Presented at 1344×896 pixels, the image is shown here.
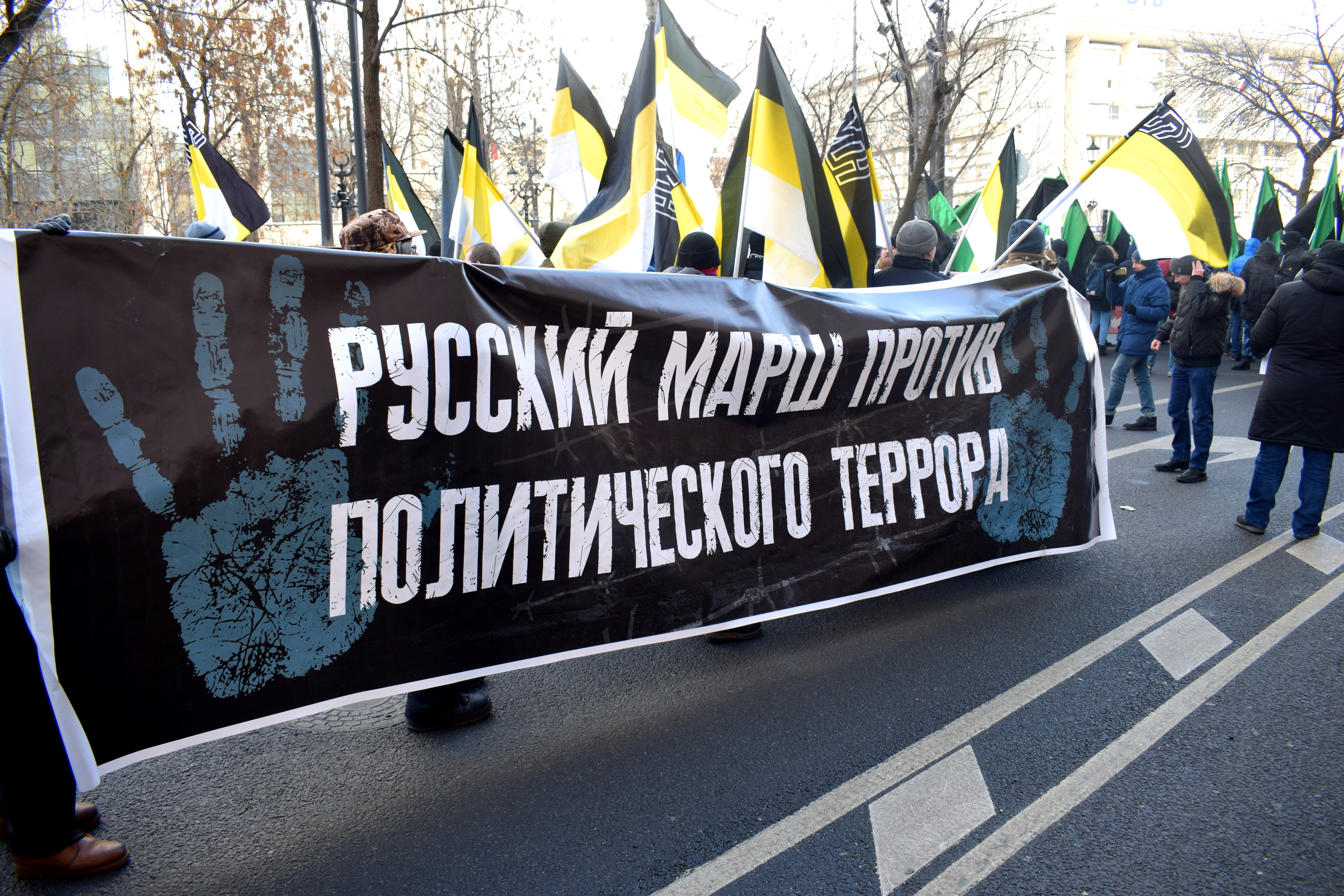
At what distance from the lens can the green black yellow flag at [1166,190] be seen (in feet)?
16.2

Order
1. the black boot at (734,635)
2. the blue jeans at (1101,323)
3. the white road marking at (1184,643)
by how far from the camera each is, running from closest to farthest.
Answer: the white road marking at (1184,643)
the black boot at (734,635)
the blue jeans at (1101,323)

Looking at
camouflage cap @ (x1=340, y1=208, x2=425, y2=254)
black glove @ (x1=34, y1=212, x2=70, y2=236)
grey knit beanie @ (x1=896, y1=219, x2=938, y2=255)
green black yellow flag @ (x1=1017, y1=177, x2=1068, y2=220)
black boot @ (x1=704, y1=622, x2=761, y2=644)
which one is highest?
green black yellow flag @ (x1=1017, y1=177, x2=1068, y2=220)

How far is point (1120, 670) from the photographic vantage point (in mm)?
3605

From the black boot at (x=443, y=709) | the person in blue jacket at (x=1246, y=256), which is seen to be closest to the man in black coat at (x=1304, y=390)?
the black boot at (x=443, y=709)

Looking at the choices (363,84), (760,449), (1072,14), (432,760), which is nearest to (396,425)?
(432,760)

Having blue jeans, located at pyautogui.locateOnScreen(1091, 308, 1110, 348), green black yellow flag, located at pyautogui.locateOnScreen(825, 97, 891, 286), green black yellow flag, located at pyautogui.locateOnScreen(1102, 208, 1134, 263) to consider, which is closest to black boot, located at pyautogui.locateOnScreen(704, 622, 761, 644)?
green black yellow flag, located at pyautogui.locateOnScreen(825, 97, 891, 286)

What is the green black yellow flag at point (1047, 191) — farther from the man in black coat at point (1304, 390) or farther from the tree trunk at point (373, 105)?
the tree trunk at point (373, 105)

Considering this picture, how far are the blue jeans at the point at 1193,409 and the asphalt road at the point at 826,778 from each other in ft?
9.49

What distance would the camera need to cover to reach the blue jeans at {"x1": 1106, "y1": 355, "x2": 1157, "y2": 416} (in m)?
8.66

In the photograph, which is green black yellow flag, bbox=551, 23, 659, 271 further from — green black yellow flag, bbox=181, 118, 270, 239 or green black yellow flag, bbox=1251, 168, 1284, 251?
green black yellow flag, bbox=1251, 168, 1284, 251

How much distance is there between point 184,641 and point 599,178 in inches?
218

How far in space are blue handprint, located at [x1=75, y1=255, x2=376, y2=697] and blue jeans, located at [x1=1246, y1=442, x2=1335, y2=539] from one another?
221 inches

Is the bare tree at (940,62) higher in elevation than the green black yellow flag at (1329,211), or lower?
higher

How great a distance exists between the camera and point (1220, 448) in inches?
314
